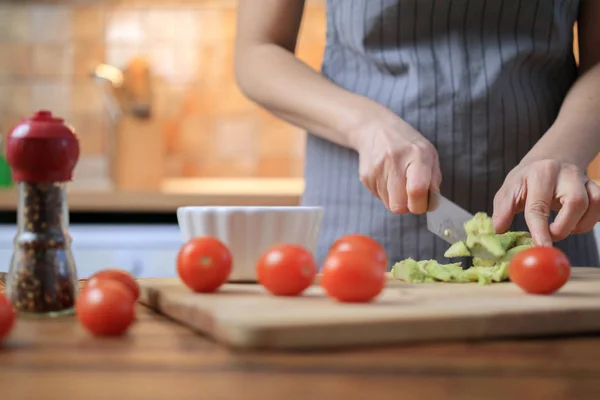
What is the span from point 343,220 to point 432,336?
0.70 metres

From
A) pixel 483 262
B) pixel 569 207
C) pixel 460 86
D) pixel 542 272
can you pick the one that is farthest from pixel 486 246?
pixel 460 86

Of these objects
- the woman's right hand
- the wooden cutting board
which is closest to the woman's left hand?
the woman's right hand

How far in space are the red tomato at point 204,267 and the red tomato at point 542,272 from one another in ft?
1.04

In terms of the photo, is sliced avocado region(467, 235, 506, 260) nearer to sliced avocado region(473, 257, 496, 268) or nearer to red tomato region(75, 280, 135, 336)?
sliced avocado region(473, 257, 496, 268)

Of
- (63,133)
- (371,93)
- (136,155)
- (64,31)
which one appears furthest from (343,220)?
(64,31)

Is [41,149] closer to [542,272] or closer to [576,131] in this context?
[542,272]

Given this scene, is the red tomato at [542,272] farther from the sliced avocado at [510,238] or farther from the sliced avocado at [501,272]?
the sliced avocado at [510,238]

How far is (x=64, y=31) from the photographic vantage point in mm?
3174

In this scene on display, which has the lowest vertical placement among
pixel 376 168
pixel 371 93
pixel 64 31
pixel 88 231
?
pixel 88 231

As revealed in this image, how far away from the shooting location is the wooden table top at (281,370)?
0.57 m

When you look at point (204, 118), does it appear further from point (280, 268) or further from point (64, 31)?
point (280, 268)

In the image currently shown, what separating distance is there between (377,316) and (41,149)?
359 millimetres

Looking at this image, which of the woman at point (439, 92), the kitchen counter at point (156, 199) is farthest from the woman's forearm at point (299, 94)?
the kitchen counter at point (156, 199)

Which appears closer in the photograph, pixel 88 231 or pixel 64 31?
pixel 88 231
